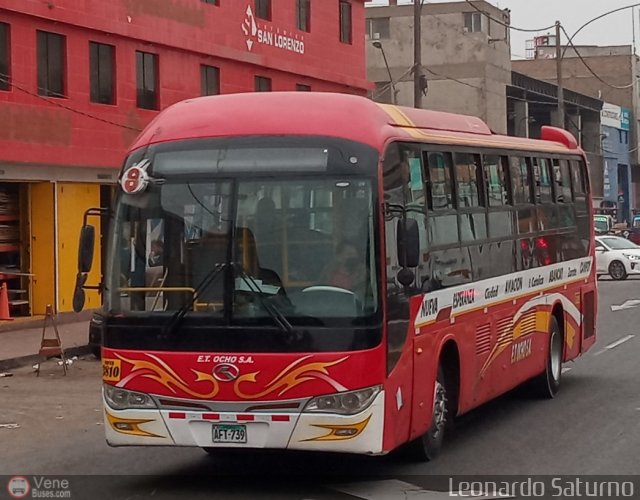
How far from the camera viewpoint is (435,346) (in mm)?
10148

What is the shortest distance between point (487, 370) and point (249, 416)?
143 inches

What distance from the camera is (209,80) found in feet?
101

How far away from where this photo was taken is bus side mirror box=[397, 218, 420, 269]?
8.95 m

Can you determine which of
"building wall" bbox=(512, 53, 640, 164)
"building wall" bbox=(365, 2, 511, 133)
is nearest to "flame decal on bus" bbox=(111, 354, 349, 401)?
"building wall" bbox=(365, 2, 511, 133)

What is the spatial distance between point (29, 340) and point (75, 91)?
5972 mm

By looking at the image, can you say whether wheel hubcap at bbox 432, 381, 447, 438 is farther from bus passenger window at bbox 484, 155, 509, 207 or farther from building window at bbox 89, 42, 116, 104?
building window at bbox 89, 42, 116, 104

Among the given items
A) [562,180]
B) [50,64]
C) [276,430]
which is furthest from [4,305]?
[276,430]

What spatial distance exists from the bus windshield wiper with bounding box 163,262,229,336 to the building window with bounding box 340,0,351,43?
29413 millimetres

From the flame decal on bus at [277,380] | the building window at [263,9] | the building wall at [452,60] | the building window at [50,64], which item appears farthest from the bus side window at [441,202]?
the building wall at [452,60]

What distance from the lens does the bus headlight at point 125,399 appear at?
8969 mm

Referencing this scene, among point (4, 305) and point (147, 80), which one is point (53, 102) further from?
point (4, 305)

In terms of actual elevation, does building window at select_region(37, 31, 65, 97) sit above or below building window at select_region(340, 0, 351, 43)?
below

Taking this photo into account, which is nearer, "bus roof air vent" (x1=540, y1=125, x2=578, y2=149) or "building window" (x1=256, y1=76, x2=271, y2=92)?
"bus roof air vent" (x1=540, y1=125, x2=578, y2=149)

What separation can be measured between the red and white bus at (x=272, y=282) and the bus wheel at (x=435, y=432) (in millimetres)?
48
